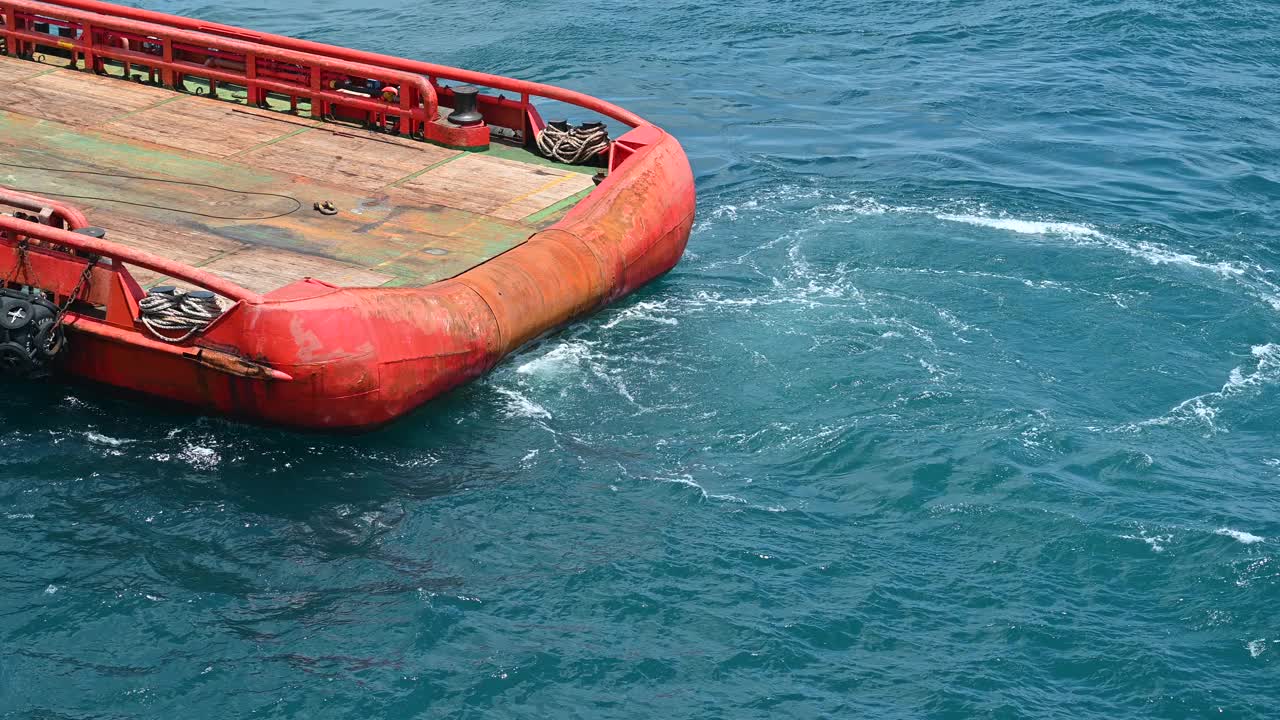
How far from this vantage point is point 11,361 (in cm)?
1347

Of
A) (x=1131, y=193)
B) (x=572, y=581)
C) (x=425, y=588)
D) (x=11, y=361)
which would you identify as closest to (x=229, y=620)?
(x=425, y=588)

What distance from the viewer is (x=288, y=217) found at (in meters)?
16.6

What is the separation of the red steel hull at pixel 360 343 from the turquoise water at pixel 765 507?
0.60m

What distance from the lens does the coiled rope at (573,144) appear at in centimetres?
1941

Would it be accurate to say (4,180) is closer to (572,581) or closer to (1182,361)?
(572,581)

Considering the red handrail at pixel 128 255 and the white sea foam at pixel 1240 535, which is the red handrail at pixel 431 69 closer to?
the red handrail at pixel 128 255

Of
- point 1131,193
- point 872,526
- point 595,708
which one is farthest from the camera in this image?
point 1131,193

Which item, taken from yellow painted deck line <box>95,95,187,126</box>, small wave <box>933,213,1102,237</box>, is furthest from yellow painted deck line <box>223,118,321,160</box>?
small wave <box>933,213,1102,237</box>

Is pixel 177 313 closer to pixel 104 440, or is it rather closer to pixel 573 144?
pixel 104 440

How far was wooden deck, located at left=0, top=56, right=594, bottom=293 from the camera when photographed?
51.2 feet

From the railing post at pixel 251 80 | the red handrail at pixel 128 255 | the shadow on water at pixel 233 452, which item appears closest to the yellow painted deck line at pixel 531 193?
the shadow on water at pixel 233 452

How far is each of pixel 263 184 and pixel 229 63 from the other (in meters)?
4.60

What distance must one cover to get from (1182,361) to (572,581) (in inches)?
343

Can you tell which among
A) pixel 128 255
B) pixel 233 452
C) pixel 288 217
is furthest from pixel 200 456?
pixel 288 217
